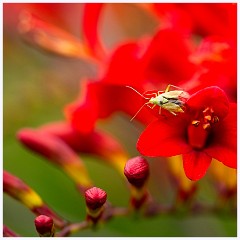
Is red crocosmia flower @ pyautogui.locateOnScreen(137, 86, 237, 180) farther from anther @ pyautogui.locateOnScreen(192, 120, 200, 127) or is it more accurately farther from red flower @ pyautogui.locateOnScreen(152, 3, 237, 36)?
red flower @ pyautogui.locateOnScreen(152, 3, 237, 36)

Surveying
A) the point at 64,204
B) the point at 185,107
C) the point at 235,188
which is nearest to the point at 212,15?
the point at 235,188

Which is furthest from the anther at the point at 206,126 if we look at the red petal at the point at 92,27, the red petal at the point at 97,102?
the red petal at the point at 92,27

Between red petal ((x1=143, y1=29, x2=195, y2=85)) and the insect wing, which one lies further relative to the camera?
red petal ((x1=143, y1=29, x2=195, y2=85))

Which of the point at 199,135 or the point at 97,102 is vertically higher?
the point at 97,102

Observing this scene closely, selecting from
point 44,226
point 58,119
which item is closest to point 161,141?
point 44,226

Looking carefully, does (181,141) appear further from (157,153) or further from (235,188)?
(235,188)

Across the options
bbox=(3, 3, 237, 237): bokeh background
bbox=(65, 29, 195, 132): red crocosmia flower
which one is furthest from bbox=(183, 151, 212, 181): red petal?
bbox=(3, 3, 237, 237): bokeh background

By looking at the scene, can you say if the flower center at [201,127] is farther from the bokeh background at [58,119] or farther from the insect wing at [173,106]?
the bokeh background at [58,119]

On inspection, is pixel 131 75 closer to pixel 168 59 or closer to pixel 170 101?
pixel 168 59
